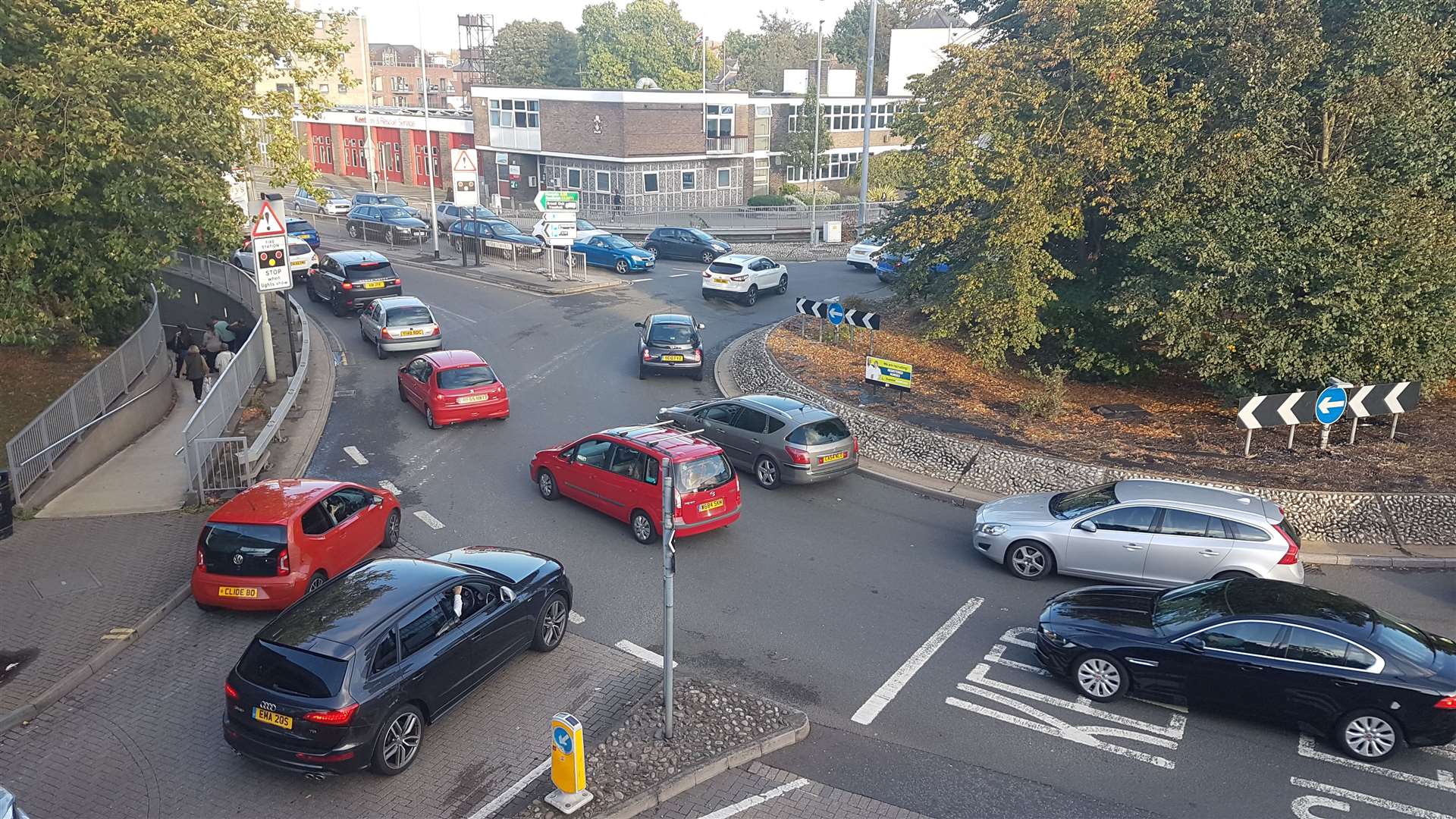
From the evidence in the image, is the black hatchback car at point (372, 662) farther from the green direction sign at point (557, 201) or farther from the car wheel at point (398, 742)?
the green direction sign at point (557, 201)

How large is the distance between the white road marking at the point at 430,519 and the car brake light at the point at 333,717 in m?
6.43

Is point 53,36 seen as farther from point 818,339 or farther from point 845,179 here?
point 845,179

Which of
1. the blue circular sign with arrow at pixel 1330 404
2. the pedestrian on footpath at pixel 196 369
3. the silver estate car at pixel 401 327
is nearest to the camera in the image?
the blue circular sign with arrow at pixel 1330 404

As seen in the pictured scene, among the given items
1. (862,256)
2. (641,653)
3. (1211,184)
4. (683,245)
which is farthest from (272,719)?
(683,245)

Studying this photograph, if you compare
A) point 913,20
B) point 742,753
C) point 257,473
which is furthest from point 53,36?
point 913,20

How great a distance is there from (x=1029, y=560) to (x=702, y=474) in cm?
458

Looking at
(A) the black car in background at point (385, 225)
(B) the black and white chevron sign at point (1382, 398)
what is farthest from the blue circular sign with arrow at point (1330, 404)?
(A) the black car in background at point (385, 225)

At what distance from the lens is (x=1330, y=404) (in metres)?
Result: 15.5

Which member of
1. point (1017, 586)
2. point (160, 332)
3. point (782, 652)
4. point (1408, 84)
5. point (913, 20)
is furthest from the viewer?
point (913, 20)

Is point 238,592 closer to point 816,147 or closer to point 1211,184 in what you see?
point 1211,184

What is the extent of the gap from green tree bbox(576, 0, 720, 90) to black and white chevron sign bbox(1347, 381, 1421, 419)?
236ft

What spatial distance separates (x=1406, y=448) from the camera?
16.5 meters

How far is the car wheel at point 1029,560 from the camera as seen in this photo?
1308cm

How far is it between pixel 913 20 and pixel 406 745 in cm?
8884
